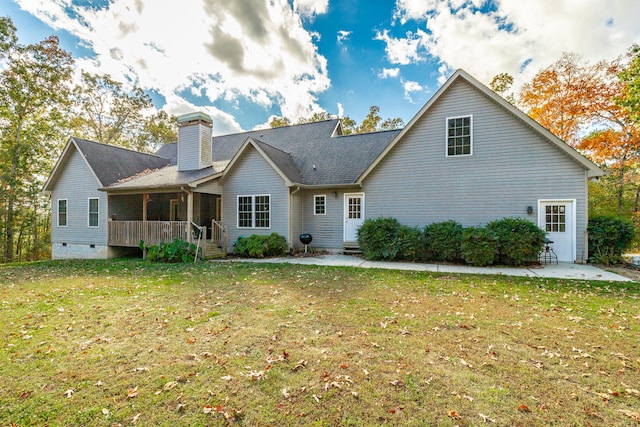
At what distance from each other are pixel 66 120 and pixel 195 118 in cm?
1430

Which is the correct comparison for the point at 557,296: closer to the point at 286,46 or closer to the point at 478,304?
the point at 478,304

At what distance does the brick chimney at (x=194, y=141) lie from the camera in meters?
15.0

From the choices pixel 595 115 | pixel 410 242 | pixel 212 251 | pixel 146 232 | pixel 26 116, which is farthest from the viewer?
pixel 26 116

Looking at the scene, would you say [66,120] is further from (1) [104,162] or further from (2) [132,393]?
(2) [132,393]

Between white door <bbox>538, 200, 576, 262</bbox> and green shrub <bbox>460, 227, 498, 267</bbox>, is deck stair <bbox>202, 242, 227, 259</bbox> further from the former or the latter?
white door <bbox>538, 200, 576, 262</bbox>

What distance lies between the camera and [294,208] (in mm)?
13109

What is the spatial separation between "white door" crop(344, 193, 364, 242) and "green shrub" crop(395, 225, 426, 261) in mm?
2408

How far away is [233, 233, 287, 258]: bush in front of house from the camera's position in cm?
1214

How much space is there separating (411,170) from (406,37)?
Result: 7.33 metres

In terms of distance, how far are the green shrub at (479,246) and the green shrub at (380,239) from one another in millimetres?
2252

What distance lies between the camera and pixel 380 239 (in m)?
11.0

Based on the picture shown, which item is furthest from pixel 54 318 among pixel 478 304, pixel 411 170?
pixel 411 170

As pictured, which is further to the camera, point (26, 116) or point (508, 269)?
point (26, 116)

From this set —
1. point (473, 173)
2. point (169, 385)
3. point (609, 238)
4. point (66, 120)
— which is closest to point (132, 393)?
point (169, 385)
